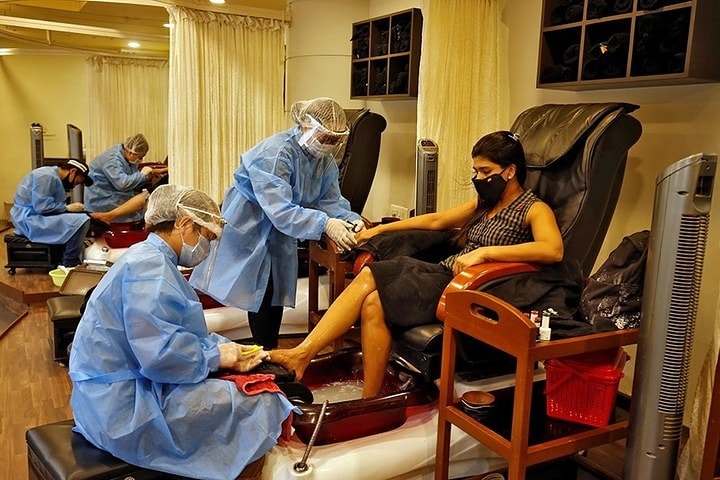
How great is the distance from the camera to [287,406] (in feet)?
6.13

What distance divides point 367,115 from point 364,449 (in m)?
2.35

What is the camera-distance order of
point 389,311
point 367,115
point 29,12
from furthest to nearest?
point 29,12, point 367,115, point 389,311

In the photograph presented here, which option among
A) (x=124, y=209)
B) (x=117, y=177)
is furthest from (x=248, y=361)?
(x=117, y=177)

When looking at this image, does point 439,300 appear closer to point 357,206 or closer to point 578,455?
point 578,455

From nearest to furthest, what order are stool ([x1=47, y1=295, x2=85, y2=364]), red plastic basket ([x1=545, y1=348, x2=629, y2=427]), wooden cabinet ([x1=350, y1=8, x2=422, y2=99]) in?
red plastic basket ([x1=545, y1=348, x2=629, y2=427]) → stool ([x1=47, y1=295, x2=85, y2=364]) → wooden cabinet ([x1=350, y1=8, x2=422, y2=99])

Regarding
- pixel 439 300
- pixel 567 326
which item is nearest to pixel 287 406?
pixel 439 300

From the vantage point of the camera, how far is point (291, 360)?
224 centimetres

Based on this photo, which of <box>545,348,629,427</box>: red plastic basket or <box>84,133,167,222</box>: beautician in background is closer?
<box>545,348,629,427</box>: red plastic basket

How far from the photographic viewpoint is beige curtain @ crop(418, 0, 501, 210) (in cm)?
340

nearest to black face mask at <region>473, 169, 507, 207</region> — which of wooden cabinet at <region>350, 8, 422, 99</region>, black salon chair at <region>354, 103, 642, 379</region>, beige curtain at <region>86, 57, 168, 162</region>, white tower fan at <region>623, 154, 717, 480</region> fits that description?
black salon chair at <region>354, 103, 642, 379</region>

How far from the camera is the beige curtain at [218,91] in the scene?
15.7 feet

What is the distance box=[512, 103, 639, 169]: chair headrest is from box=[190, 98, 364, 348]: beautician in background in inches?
31.4

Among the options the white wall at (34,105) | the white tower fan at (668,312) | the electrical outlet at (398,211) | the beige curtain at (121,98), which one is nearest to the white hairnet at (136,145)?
the beige curtain at (121,98)

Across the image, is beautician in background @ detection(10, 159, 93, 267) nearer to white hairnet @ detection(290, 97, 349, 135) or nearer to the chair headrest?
white hairnet @ detection(290, 97, 349, 135)
